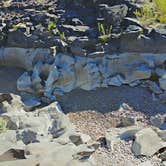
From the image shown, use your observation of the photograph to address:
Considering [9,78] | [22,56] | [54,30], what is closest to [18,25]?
[22,56]

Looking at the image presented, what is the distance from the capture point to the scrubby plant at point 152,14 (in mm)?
5578

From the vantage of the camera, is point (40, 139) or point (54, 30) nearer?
point (40, 139)

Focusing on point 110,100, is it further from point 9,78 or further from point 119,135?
point 9,78

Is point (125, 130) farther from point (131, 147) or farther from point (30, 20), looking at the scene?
point (30, 20)

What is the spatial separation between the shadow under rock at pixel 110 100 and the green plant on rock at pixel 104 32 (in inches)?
23.3

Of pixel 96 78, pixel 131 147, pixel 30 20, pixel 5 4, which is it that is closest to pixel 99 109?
pixel 96 78

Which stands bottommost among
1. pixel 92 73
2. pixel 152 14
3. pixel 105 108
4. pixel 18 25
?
pixel 105 108

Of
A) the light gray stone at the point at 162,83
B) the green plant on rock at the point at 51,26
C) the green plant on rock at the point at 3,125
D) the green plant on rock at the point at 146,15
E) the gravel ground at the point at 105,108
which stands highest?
the green plant on rock at the point at 146,15

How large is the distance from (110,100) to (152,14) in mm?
1350

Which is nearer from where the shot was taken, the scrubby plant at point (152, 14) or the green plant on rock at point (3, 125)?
the green plant on rock at point (3, 125)

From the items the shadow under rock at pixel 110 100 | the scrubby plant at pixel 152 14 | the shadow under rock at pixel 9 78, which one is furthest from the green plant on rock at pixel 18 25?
the scrubby plant at pixel 152 14

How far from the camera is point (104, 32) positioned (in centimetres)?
546

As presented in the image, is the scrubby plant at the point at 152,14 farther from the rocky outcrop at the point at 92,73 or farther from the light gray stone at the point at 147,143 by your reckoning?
the light gray stone at the point at 147,143

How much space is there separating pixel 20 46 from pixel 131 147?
7.38ft
